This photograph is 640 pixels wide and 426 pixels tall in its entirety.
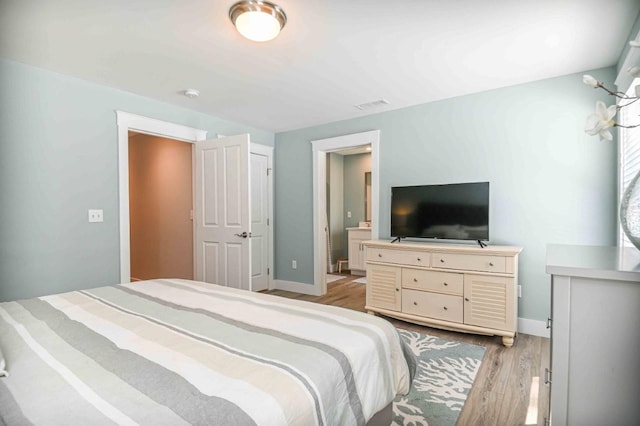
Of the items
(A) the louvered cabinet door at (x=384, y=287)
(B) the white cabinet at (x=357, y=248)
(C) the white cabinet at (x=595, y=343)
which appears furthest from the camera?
(B) the white cabinet at (x=357, y=248)

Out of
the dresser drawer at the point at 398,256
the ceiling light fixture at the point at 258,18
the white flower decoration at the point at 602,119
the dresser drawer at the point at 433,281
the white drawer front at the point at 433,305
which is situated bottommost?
the white drawer front at the point at 433,305

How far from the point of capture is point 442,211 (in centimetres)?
326

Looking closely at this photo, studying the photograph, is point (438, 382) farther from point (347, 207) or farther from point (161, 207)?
point (347, 207)

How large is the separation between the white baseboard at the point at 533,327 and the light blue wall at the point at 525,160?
0.16 feet

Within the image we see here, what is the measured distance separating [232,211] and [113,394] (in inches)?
108

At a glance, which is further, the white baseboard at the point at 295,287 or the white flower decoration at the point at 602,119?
the white baseboard at the point at 295,287

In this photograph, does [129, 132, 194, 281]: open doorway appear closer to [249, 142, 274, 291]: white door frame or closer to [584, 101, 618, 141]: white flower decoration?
[249, 142, 274, 291]: white door frame

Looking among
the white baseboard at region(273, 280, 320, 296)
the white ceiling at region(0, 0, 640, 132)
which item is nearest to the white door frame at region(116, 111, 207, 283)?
the white ceiling at region(0, 0, 640, 132)

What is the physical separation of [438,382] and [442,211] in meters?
1.66

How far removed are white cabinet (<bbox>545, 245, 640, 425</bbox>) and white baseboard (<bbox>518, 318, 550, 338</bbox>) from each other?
239 cm

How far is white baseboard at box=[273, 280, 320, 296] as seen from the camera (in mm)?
4516

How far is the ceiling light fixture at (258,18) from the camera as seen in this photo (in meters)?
1.80

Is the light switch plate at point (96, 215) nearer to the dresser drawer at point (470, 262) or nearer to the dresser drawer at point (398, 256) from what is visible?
the dresser drawer at point (398, 256)

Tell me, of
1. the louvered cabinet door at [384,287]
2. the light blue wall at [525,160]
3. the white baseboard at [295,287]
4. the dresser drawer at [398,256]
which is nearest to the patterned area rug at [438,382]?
the louvered cabinet door at [384,287]
